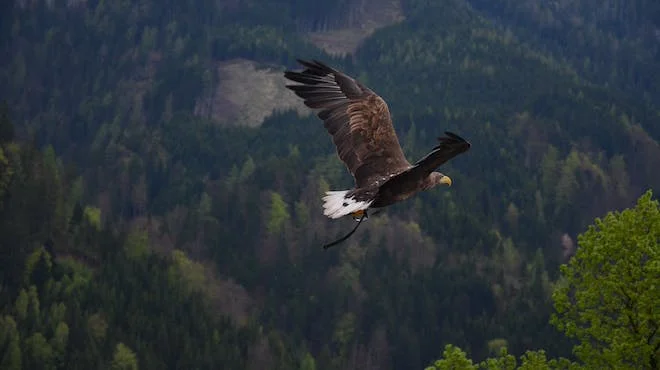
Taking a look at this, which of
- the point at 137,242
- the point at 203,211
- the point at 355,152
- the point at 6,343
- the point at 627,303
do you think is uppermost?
the point at 355,152

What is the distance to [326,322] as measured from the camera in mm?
161125

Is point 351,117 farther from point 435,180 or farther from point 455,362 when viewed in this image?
point 455,362

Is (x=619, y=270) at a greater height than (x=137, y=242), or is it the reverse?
(x=619, y=270)

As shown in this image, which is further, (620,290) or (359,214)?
(620,290)

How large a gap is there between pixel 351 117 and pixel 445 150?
538 cm

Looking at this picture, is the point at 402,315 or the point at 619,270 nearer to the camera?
the point at 619,270

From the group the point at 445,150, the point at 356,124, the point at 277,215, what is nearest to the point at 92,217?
the point at 277,215

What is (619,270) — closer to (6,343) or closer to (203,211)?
(6,343)

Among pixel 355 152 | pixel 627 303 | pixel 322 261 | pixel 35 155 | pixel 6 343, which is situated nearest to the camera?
pixel 355 152

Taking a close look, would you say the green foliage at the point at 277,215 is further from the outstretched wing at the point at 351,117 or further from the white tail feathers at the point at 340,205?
the white tail feathers at the point at 340,205

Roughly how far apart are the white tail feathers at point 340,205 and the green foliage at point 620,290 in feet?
40.7

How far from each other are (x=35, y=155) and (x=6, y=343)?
48480mm

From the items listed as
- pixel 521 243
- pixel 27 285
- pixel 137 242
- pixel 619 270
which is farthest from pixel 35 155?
pixel 619 270

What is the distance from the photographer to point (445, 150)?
19.5m
